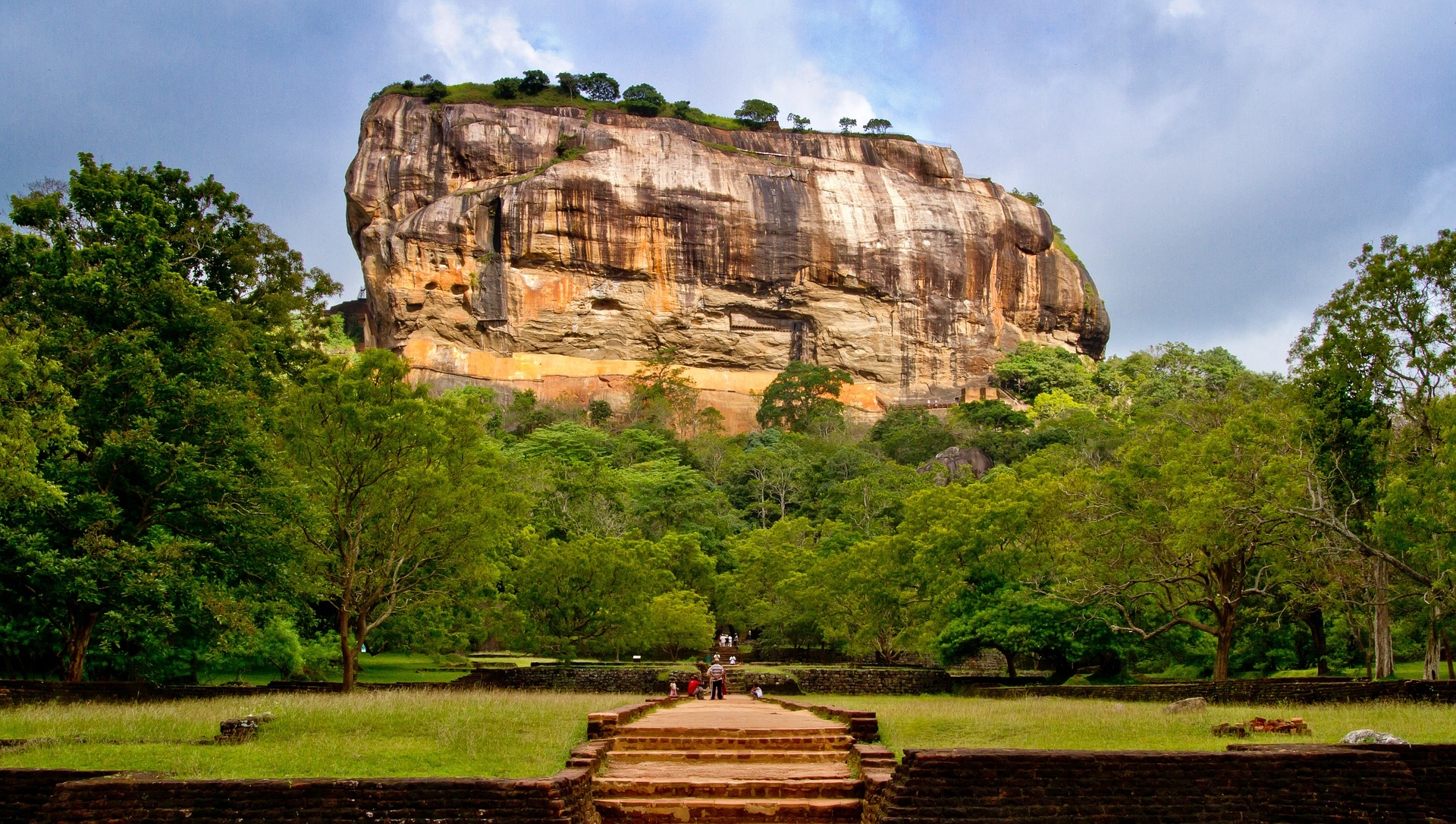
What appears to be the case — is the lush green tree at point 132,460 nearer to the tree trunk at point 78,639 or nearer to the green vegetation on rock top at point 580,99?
the tree trunk at point 78,639

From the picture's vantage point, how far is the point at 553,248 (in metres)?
66.1

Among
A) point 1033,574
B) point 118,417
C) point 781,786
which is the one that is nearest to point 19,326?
point 118,417

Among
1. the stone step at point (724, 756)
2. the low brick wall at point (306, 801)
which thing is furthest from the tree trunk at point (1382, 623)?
the low brick wall at point (306, 801)

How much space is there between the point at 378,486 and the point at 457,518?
1607mm

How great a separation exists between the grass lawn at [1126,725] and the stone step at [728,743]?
2.18 ft

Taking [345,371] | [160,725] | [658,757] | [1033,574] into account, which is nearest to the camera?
[658,757]

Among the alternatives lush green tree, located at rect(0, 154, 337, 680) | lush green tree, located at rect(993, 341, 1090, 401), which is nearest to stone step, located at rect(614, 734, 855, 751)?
lush green tree, located at rect(0, 154, 337, 680)

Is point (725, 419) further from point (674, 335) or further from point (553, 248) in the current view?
point (553, 248)

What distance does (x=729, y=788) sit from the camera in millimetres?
9211

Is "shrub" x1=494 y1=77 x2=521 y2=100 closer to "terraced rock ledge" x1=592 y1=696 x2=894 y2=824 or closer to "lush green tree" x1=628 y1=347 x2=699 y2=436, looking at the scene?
"lush green tree" x1=628 y1=347 x2=699 y2=436

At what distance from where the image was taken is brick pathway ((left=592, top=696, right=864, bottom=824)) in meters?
8.88

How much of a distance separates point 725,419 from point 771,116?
2890 cm

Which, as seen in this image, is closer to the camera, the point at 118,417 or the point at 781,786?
the point at 781,786

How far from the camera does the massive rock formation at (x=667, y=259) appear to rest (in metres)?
65.7
